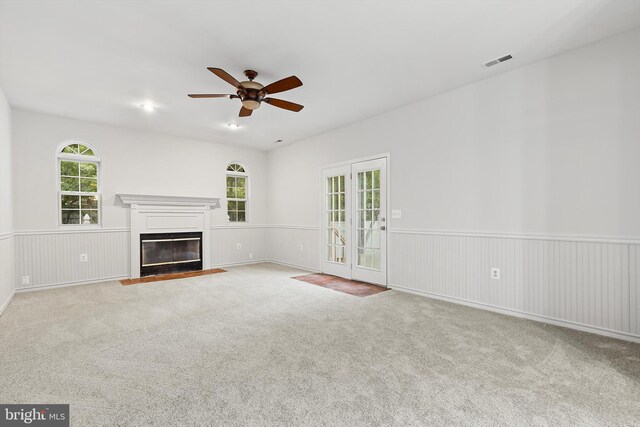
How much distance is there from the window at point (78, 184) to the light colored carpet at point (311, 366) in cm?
189

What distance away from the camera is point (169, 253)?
19.5 feet

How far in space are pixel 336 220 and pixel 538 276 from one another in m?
3.27

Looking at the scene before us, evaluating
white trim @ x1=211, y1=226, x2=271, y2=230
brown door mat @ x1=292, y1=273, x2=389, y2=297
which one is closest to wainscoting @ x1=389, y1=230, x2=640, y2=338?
brown door mat @ x1=292, y1=273, x2=389, y2=297

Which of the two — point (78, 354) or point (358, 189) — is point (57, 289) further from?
point (358, 189)

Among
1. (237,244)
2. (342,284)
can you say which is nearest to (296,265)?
(237,244)

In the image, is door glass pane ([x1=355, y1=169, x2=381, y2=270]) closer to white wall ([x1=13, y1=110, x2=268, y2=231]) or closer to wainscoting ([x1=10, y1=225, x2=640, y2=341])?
wainscoting ([x1=10, y1=225, x2=640, y2=341])

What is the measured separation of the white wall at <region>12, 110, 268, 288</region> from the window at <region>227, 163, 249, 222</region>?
0.66 ft

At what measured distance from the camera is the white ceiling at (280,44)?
2439 millimetres

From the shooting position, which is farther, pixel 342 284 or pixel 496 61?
pixel 342 284

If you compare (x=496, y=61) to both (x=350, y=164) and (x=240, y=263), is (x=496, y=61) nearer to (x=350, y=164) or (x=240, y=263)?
(x=350, y=164)

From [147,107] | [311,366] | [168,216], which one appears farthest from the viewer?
[168,216]

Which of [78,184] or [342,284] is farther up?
[78,184]

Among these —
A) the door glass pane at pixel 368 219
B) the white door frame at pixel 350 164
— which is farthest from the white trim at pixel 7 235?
the door glass pane at pixel 368 219
